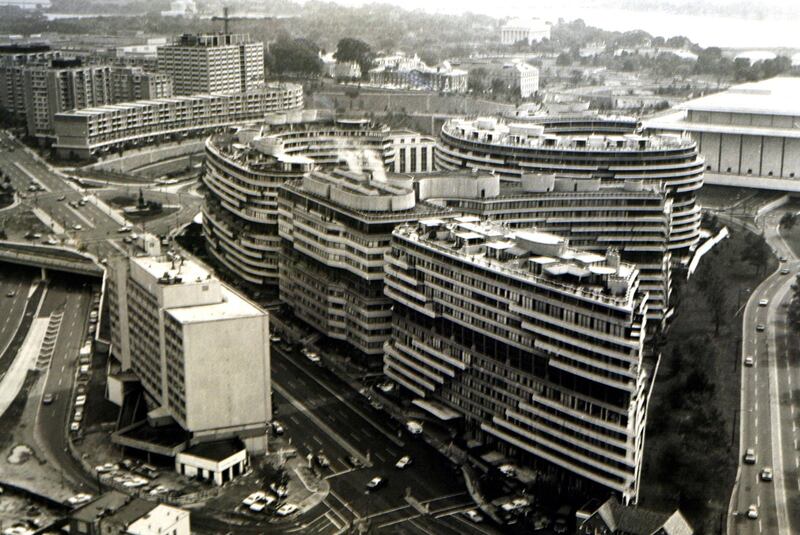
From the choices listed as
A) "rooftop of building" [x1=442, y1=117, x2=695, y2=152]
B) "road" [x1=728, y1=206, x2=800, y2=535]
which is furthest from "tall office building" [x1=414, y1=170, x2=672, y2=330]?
"rooftop of building" [x1=442, y1=117, x2=695, y2=152]

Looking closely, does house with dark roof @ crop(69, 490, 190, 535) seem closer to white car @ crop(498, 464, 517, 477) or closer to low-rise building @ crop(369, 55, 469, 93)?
white car @ crop(498, 464, 517, 477)

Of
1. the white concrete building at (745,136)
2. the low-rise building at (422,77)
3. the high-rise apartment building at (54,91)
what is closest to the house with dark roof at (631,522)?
the white concrete building at (745,136)

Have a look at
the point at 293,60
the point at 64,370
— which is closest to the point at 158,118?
the point at 293,60

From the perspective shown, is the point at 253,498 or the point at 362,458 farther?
the point at 362,458

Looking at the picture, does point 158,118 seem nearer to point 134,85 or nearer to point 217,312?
point 134,85

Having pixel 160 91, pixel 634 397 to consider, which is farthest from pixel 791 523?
pixel 160 91
